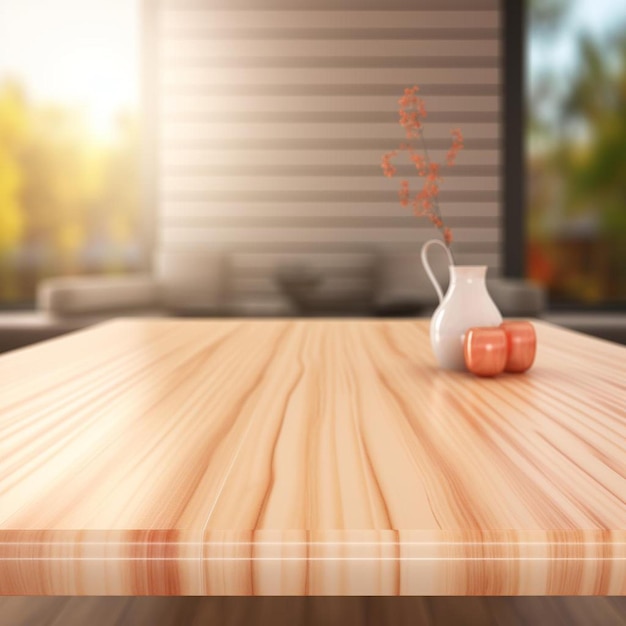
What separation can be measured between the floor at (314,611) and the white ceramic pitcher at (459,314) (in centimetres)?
50

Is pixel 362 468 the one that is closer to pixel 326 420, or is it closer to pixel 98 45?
pixel 326 420

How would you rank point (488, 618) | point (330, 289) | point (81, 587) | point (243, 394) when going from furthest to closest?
point (330, 289) → point (488, 618) → point (243, 394) → point (81, 587)

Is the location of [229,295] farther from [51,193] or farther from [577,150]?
[577,150]

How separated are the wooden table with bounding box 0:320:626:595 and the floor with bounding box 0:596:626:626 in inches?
19.5

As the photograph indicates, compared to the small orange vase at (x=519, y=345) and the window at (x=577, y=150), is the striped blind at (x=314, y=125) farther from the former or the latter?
the small orange vase at (x=519, y=345)

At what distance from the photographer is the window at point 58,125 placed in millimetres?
4691

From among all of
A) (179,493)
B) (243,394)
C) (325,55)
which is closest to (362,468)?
(179,493)

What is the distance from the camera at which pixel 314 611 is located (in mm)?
1530

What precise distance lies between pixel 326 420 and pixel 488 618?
0.76 m

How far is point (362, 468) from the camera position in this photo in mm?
767

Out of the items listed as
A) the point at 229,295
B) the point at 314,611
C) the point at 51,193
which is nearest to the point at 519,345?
the point at 314,611

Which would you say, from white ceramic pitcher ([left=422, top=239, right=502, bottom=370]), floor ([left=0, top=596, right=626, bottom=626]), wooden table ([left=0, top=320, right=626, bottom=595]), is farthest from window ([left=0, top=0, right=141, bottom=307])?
white ceramic pitcher ([left=422, top=239, right=502, bottom=370])

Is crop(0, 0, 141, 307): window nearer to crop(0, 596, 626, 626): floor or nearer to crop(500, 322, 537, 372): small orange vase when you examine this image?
crop(0, 596, 626, 626): floor

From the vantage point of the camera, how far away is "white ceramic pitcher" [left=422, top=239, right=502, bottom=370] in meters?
1.38
